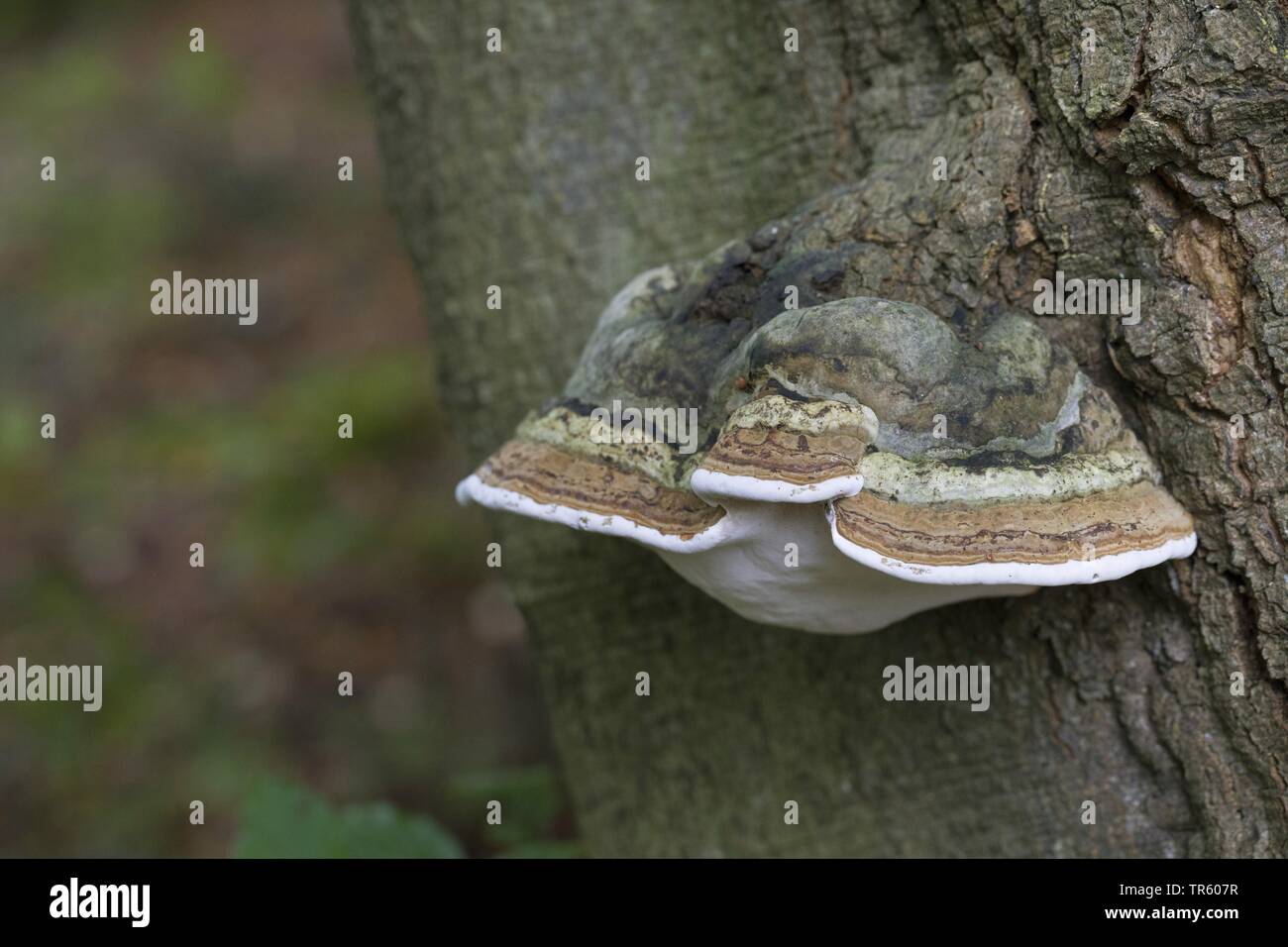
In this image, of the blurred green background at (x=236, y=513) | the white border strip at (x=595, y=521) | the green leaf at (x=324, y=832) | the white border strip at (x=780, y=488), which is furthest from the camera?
the blurred green background at (x=236, y=513)

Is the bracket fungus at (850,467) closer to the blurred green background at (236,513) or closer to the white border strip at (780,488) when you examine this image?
the white border strip at (780,488)

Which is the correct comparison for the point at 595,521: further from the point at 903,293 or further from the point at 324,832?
the point at 324,832

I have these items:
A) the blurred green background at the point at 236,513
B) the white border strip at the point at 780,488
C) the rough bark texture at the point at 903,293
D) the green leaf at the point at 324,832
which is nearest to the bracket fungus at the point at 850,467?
the white border strip at the point at 780,488

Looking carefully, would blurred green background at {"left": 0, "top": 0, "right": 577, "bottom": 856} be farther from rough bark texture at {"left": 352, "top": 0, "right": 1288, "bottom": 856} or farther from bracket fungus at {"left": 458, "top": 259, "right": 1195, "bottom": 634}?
bracket fungus at {"left": 458, "top": 259, "right": 1195, "bottom": 634}

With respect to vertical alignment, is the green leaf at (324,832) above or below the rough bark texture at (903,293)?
below

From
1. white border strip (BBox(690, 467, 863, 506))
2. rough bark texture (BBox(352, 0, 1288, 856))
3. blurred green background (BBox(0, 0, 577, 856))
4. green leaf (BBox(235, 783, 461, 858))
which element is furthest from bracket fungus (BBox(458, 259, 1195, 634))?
blurred green background (BBox(0, 0, 577, 856))

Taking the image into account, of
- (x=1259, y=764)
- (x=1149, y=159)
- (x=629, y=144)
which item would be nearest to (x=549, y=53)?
(x=629, y=144)
